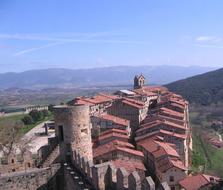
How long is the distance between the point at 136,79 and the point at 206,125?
64.3 feet

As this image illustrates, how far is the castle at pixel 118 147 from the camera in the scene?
690 inches

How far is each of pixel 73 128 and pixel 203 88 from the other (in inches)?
4334

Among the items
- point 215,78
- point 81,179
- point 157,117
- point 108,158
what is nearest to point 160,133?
point 157,117

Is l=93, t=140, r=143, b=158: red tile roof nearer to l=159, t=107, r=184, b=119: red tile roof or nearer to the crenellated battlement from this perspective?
l=159, t=107, r=184, b=119: red tile roof

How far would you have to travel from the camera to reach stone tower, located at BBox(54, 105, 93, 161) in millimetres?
19859

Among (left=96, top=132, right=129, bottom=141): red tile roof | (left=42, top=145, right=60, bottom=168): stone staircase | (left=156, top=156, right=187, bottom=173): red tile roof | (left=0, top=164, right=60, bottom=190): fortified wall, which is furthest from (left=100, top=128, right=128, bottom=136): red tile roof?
(left=0, top=164, right=60, bottom=190): fortified wall

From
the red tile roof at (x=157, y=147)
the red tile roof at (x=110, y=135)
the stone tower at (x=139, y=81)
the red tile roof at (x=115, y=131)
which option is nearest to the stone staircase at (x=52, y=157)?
the red tile roof at (x=157, y=147)

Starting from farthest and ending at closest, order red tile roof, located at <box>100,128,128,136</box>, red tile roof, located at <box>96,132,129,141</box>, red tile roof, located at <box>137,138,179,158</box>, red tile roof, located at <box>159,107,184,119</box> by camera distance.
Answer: red tile roof, located at <box>159,107,184,119</box>
red tile roof, located at <box>100,128,128,136</box>
red tile roof, located at <box>96,132,129,141</box>
red tile roof, located at <box>137,138,179,158</box>

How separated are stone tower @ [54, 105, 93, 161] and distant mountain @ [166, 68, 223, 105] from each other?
3820 inches

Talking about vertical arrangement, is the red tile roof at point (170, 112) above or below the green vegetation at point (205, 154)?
above

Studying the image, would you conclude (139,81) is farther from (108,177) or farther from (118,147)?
(108,177)

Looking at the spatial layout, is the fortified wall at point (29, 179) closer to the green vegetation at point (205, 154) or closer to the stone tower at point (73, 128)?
the stone tower at point (73, 128)

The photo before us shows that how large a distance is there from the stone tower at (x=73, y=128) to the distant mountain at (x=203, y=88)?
318 ft

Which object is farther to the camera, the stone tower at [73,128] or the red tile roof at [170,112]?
the red tile roof at [170,112]
